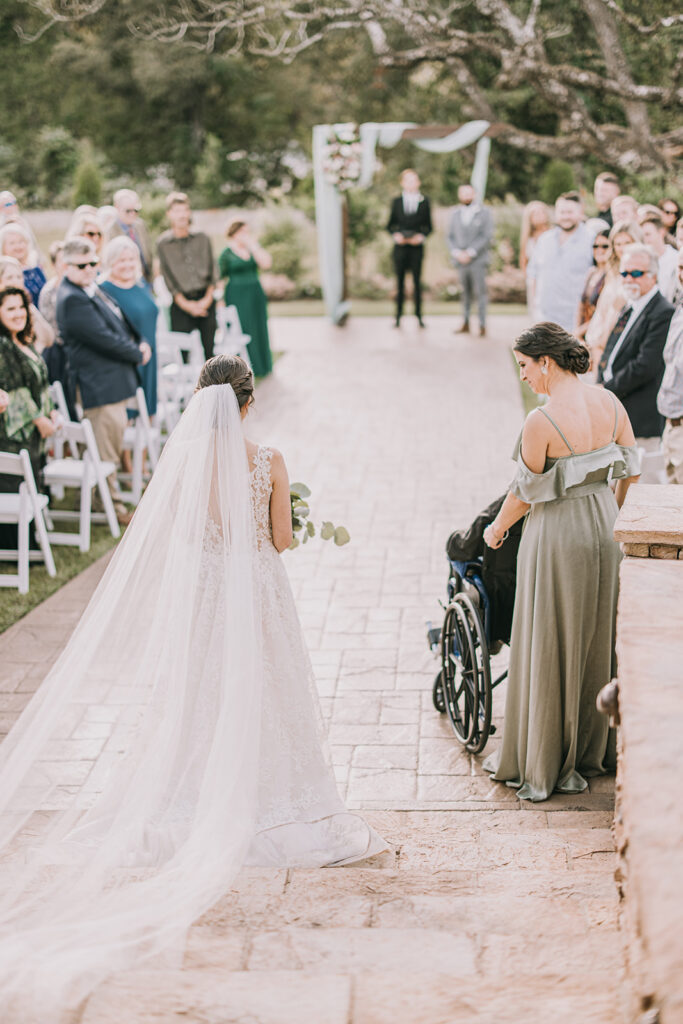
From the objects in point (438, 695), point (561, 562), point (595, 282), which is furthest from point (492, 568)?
point (595, 282)

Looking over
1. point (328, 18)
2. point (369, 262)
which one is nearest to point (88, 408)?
point (369, 262)

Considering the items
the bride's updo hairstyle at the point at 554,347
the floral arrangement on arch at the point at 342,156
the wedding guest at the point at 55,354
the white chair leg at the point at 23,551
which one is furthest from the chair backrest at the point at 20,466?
the floral arrangement on arch at the point at 342,156

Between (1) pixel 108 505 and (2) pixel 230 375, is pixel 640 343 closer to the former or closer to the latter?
(2) pixel 230 375

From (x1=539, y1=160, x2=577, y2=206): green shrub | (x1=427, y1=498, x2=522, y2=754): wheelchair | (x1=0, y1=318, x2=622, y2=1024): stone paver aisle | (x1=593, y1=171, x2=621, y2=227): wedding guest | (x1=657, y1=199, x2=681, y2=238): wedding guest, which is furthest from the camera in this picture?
(x1=539, y1=160, x2=577, y2=206): green shrub

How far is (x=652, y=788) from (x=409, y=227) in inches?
509

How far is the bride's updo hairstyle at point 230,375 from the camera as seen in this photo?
381 centimetres

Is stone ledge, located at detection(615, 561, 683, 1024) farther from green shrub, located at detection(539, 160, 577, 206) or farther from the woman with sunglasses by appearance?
green shrub, located at detection(539, 160, 577, 206)

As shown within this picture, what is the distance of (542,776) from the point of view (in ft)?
14.1

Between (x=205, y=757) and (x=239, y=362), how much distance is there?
→ 4.58 ft

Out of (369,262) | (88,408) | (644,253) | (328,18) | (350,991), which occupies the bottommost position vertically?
(369,262)

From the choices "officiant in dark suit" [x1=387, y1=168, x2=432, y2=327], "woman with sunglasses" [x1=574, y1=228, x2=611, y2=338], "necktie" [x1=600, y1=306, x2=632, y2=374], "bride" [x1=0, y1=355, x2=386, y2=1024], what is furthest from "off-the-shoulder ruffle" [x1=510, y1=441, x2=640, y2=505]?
"officiant in dark suit" [x1=387, y1=168, x2=432, y2=327]

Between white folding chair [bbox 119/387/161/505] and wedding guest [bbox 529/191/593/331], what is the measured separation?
3.92 metres

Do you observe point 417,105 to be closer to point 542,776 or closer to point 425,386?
point 425,386

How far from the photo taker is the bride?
12.1 feet
